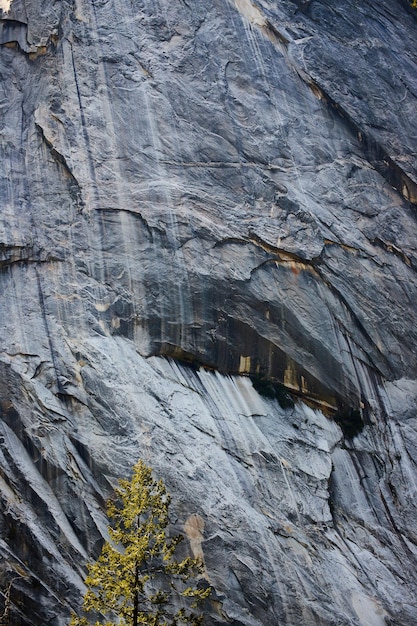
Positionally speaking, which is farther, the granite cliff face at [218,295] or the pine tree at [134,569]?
the granite cliff face at [218,295]

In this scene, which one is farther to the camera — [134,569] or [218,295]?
[218,295]

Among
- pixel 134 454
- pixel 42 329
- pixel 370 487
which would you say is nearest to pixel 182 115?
pixel 42 329

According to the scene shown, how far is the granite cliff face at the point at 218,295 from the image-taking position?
17266 mm

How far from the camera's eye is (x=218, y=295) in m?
20.9

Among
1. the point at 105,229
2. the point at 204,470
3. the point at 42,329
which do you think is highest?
the point at 105,229

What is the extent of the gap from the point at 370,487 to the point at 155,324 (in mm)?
8012

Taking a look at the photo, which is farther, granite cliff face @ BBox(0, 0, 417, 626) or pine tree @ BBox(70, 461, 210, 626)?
granite cliff face @ BBox(0, 0, 417, 626)

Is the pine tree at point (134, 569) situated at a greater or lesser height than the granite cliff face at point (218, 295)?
lesser

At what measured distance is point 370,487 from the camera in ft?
67.8

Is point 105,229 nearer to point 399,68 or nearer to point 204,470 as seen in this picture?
point 204,470

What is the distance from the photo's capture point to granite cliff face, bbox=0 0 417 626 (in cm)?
1727

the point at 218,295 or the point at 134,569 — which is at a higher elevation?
the point at 218,295

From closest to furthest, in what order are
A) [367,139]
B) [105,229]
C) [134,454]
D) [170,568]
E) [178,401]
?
1. [170,568]
2. [134,454]
3. [178,401]
4. [105,229]
5. [367,139]

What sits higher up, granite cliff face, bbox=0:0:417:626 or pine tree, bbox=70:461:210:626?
granite cliff face, bbox=0:0:417:626
